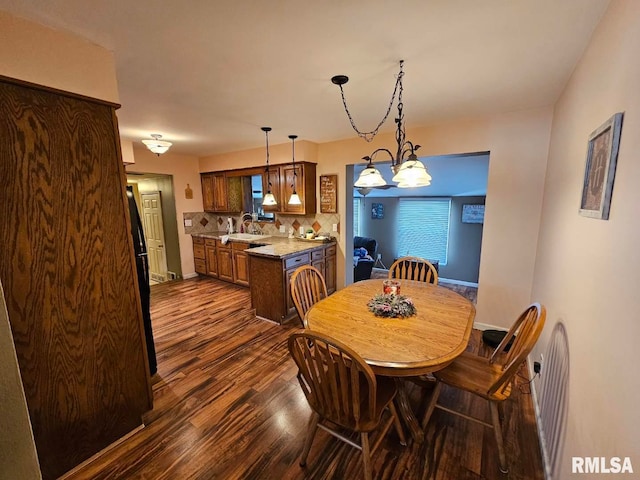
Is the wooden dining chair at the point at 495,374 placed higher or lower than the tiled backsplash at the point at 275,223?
lower

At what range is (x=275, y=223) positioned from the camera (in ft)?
16.3

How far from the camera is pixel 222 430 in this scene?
5.88ft

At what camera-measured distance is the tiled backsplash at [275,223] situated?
427 cm

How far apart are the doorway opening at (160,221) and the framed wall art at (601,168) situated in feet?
18.3

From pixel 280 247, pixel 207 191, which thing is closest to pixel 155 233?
pixel 207 191

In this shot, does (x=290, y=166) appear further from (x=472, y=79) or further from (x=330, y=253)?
(x=472, y=79)

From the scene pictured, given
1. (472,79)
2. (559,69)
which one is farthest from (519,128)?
(472,79)

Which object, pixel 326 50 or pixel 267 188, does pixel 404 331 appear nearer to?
pixel 326 50

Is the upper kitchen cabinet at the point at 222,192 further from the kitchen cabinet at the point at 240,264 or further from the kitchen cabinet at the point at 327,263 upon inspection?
the kitchen cabinet at the point at 327,263

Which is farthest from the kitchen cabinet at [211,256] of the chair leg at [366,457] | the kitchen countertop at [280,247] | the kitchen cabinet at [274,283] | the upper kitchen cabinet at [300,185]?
the chair leg at [366,457]

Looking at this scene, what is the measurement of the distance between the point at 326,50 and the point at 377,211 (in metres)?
5.70

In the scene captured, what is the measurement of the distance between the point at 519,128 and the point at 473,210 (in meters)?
3.31

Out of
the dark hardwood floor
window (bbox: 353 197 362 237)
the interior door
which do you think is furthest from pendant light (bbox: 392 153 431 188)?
window (bbox: 353 197 362 237)

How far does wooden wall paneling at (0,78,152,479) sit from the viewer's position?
129 centimetres
